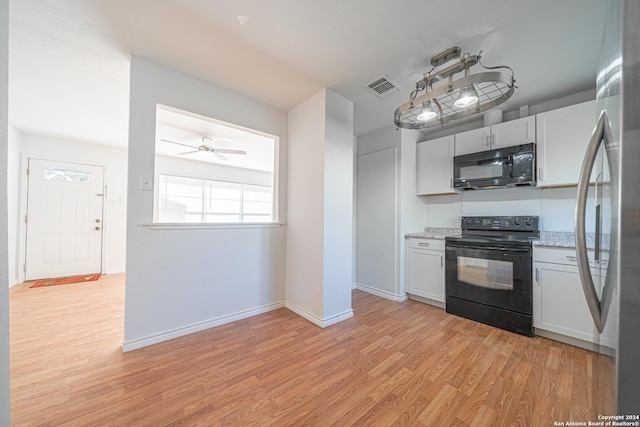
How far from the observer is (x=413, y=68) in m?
2.11

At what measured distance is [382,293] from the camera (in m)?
3.34

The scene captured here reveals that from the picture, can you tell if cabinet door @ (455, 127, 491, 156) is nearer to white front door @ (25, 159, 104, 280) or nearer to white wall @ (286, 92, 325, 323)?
white wall @ (286, 92, 325, 323)

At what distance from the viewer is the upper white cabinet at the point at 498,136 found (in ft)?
8.28

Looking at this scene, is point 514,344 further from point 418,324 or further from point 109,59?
point 109,59

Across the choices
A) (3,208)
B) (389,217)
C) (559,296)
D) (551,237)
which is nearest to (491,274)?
(559,296)

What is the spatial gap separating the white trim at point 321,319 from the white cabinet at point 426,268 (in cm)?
101

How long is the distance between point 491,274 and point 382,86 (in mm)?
2207

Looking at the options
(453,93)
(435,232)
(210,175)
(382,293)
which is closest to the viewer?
(453,93)

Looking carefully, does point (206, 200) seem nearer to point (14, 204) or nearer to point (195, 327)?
point (14, 204)

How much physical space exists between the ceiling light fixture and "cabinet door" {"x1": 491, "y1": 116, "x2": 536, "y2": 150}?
81cm

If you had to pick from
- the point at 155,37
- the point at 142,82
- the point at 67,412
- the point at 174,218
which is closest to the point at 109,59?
the point at 142,82

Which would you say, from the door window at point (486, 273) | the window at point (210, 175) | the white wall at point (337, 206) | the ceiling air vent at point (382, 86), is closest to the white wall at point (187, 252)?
the white wall at point (337, 206)

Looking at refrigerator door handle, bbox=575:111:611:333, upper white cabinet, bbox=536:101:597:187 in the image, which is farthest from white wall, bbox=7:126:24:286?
upper white cabinet, bbox=536:101:597:187

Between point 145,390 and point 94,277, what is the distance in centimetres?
386
